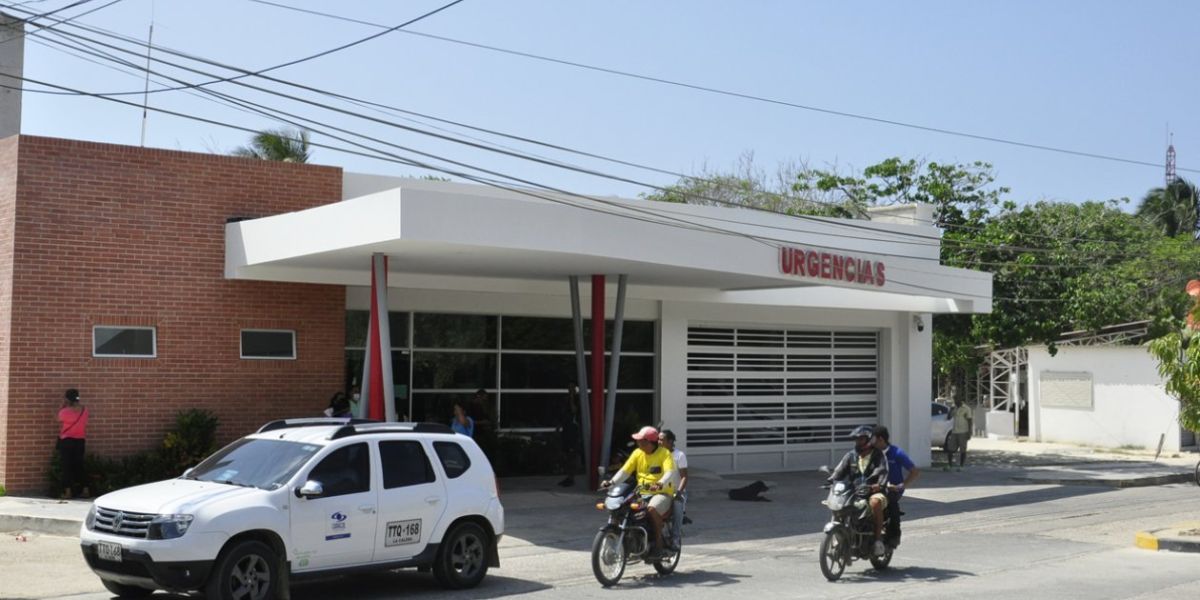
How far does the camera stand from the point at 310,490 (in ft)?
36.0

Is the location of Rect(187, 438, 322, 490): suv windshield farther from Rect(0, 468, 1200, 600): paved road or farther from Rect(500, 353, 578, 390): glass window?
Rect(500, 353, 578, 390): glass window

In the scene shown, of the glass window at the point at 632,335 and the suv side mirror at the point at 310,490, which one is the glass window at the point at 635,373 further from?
the suv side mirror at the point at 310,490

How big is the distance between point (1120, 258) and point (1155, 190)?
73.6 ft

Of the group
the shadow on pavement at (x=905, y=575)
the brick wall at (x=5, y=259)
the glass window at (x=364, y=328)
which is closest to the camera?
the shadow on pavement at (x=905, y=575)

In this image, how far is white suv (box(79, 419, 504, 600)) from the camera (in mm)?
10516

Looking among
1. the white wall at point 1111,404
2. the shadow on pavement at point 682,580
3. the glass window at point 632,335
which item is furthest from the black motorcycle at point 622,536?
the white wall at point 1111,404

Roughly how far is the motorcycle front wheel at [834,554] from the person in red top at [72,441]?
11.1 m

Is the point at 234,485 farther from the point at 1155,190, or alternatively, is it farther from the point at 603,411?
the point at 1155,190

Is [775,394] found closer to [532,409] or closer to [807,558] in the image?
[532,409]

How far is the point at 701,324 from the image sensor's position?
26.4 metres

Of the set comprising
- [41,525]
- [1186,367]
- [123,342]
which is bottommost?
[41,525]

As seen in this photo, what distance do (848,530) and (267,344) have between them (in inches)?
430

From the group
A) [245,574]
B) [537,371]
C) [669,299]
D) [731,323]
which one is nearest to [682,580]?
[245,574]

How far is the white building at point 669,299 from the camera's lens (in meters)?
17.5
